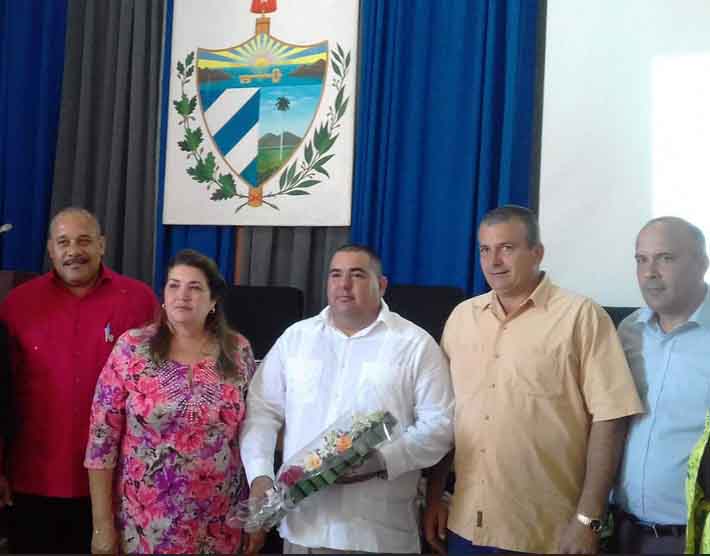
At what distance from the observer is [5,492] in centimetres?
229

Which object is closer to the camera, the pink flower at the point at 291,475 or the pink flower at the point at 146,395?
the pink flower at the point at 291,475

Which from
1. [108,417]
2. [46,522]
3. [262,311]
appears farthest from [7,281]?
[108,417]

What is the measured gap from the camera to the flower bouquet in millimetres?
1786

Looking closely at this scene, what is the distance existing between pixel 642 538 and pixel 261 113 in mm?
3178

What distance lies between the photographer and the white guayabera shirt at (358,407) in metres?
1.89

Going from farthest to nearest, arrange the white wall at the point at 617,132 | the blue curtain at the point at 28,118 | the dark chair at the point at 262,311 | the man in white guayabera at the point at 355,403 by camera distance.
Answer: the blue curtain at the point at 28,118, the dark chair at the point at 262,311, the white wall at the point at 617,132, the man in white guayabera at the point at 355,403

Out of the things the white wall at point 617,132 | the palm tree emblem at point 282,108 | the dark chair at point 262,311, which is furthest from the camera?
the palm tree emblem at point 282,108

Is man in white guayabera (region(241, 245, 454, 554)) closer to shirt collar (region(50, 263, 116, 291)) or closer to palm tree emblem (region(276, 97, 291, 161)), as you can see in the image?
shirt collar (region(50, 263, 116, 291))

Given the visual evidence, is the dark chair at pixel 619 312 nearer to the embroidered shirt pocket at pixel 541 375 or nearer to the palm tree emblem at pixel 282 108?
the embroidered shirt pocket at pixel 541 375

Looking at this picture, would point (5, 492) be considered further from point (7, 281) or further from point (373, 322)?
point (7, 281)

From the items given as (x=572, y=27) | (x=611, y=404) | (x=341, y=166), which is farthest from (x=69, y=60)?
(x=611, y=404)

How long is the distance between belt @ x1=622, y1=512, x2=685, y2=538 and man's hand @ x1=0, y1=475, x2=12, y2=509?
198cm

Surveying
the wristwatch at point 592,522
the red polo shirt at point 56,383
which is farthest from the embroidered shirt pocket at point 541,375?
the red polo shirt at point 56,383

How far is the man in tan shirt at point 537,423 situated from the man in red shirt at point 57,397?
1.24m
